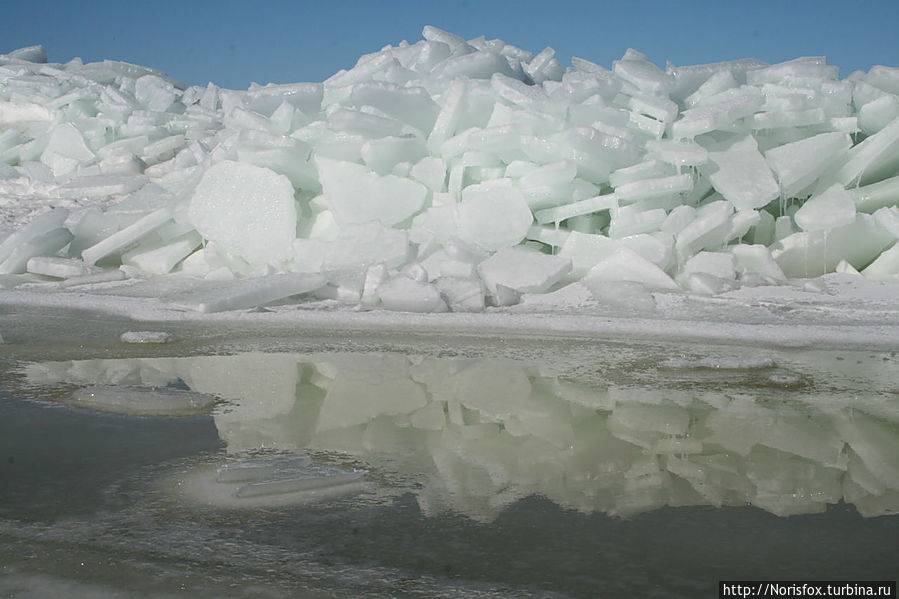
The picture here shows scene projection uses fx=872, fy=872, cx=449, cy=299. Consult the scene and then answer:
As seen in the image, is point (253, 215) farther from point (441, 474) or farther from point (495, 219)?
point (441, 474)

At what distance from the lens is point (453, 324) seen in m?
4.23

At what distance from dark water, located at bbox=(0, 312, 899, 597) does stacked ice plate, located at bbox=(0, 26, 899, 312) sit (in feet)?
5.38

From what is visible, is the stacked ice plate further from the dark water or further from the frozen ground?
the dark water

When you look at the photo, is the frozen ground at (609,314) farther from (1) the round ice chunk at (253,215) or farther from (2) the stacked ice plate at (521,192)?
(1) the round ice chunk at (253,215)

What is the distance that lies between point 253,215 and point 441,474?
3777 millimetres

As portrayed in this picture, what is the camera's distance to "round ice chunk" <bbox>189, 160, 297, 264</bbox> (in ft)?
18.3

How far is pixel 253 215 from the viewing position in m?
5.60

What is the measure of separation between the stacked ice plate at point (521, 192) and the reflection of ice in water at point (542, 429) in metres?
1.56

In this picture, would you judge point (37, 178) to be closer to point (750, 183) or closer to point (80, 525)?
point (750, 183)

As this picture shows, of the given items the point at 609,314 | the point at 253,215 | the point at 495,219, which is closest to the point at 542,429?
the point at 609,314

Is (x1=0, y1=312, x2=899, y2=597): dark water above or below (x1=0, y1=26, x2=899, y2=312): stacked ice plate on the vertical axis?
below

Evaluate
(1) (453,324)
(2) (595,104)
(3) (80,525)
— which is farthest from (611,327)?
(3) (80,525)

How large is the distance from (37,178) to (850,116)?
7.39 meters

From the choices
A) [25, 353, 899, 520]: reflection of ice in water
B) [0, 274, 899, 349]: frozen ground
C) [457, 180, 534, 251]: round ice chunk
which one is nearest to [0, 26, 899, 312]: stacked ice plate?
[457, 180, 534, 251]: round ice chunk
